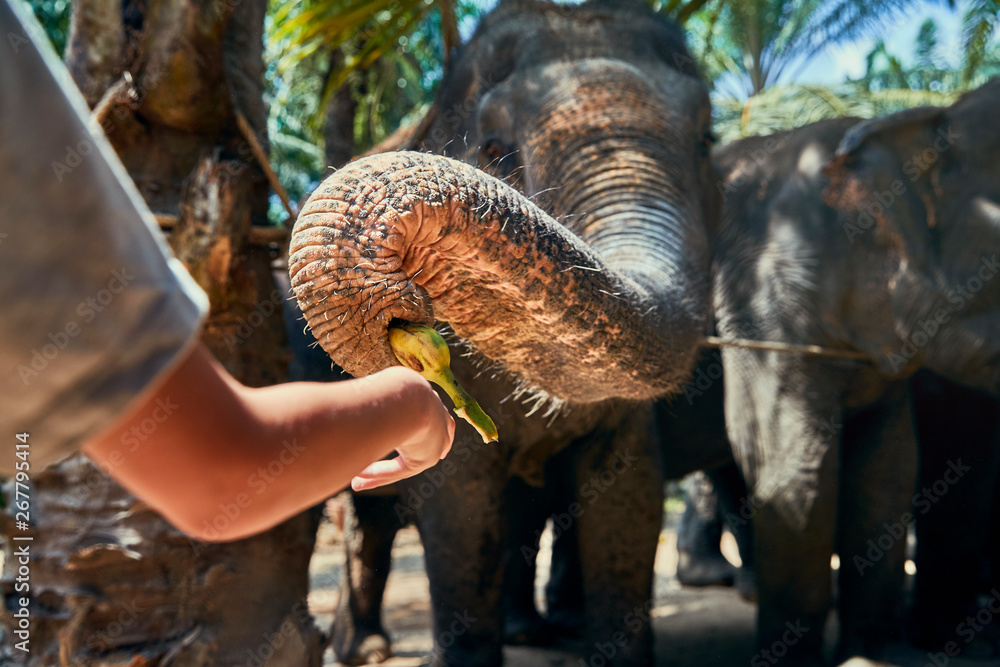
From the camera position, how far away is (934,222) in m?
3.96

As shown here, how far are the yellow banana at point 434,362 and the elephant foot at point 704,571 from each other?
5667mm

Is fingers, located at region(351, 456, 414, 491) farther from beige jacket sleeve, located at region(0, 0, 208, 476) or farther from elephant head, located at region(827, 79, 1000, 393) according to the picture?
elephant head, located at region(827, 79, 1000, 393)

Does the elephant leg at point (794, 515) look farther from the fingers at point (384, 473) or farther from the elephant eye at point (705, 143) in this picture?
the fingers at point (384, 473)

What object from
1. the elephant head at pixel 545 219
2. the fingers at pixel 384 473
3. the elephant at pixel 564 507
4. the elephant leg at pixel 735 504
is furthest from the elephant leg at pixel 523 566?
the fingers at pixel 384 473

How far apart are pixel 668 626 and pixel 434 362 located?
13.5 ft

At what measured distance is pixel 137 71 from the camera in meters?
3.14

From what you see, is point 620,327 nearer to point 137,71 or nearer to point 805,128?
point 137,71

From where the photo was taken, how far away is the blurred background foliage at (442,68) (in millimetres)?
7023

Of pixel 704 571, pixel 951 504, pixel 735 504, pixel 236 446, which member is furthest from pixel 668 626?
pixel 236 446

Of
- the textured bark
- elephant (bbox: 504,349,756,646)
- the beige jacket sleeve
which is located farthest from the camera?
the textured bark

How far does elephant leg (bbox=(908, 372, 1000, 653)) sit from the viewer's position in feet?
14.8

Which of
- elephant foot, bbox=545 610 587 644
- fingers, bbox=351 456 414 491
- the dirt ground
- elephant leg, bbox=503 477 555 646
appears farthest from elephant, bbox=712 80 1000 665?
fingers, bbox=351 456 414 491

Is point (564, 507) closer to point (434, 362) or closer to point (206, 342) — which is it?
point (206, 342)

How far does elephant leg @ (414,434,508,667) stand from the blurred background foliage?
9.40ft
